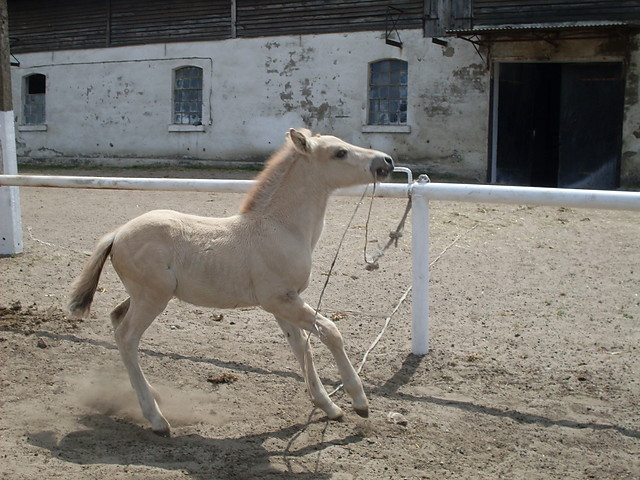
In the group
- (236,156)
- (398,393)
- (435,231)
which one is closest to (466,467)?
(398,393)

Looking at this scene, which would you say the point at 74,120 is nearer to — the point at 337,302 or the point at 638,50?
the point at 638,50

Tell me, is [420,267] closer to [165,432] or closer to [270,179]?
[270,179]

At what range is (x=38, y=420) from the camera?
4195mm

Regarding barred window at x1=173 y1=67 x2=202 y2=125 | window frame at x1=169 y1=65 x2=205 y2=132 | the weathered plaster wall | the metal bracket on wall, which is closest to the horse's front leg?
the weathered plaster wall

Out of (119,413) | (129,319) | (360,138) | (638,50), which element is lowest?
(119,413)

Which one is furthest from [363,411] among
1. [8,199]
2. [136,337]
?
[8,199]

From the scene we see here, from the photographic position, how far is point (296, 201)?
4.35m

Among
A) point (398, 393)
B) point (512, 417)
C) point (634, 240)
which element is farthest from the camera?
point (634, 240)

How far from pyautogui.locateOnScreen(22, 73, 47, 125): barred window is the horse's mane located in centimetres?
2001

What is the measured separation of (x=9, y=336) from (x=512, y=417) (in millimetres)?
3766

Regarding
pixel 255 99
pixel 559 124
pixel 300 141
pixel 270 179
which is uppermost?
pixel 255 99

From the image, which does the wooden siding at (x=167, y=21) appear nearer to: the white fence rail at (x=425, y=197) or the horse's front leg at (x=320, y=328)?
the white fence rail at (x=425, y=197)

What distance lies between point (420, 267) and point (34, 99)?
67.3 feet

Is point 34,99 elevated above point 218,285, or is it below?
above
